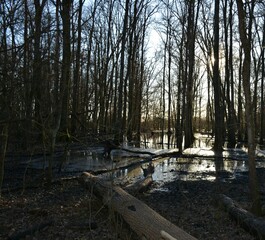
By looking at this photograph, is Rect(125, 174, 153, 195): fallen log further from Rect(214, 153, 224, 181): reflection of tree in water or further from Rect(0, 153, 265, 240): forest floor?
Rect(214, 153, 224, 181): reflection of tree in water

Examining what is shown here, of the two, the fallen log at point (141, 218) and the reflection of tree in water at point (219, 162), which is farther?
the reflection of tree in water at point (219, 162)

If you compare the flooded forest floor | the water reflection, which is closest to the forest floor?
the flooded forest floor

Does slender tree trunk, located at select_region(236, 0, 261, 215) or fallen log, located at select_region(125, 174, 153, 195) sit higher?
slender tree trunk, located at select_region(236, 0, 261, 215)

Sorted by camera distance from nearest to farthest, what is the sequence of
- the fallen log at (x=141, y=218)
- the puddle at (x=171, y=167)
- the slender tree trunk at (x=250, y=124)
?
the fallen log at (x=141, y=218)
the slender tree trunk at (x=250, y=124)
the puddle at (x=171, y=167)

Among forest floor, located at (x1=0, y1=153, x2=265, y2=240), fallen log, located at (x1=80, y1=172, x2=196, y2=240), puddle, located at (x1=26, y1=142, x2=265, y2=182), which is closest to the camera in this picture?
fallen log, located at (x1=80, y1=172, x2=196, y2=240)

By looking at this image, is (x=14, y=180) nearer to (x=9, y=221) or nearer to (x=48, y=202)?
(x=48, y=202)

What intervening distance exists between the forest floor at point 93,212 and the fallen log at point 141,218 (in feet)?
0.61

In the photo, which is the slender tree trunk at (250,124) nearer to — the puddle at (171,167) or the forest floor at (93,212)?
the forest floor at (93,212)

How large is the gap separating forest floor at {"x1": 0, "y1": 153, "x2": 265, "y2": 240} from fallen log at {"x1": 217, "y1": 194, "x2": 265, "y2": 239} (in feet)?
0.32

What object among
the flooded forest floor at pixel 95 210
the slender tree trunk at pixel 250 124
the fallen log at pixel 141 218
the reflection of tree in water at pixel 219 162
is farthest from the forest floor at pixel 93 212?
the reflection of tree in water at pixel 219 162

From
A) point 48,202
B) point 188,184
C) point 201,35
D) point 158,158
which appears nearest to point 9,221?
point 48,202

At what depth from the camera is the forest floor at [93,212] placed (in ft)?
17.4

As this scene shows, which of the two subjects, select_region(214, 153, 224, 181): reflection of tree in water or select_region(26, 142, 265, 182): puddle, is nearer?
select_region(26, 142, 265, 182): puddle

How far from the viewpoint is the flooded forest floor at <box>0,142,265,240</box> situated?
17.5ft
